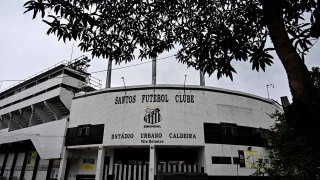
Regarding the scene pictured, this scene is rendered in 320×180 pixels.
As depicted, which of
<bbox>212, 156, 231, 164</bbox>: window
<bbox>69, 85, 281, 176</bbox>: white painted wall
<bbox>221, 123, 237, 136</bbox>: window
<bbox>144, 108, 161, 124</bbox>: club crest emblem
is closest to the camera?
<bbox>212, 156, 231, 164</bbox>: window

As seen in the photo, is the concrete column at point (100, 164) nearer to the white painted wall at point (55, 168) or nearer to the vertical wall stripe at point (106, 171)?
the vertical wall stripe at point (106, 171)

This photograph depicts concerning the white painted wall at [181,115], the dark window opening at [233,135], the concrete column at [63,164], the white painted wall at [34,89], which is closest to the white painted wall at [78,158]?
the white painted wall at [181,115]

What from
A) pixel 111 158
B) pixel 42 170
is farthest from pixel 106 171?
pixel 42 170

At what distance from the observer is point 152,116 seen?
2262 centimetres

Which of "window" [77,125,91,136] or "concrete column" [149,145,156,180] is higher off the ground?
"window" [77,125,91,136]

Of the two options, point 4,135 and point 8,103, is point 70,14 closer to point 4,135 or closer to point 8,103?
point 4,135

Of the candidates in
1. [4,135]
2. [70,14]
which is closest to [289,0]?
[70,14]

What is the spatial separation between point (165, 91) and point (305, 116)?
832 inches

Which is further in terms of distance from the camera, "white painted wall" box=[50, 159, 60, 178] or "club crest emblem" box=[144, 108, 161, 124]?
"white painted wall" box=[50, 159, 60, 178]

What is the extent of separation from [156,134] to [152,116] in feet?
5.77

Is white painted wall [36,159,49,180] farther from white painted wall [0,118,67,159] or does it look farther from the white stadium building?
white painted wall [0,118,67,159]

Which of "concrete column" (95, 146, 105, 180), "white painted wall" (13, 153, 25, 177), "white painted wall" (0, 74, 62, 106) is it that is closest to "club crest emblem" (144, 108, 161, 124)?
"concrete column" (95, 146, 105, 180)

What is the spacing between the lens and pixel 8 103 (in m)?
40.2

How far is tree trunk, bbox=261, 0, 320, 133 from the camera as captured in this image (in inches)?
96.9
